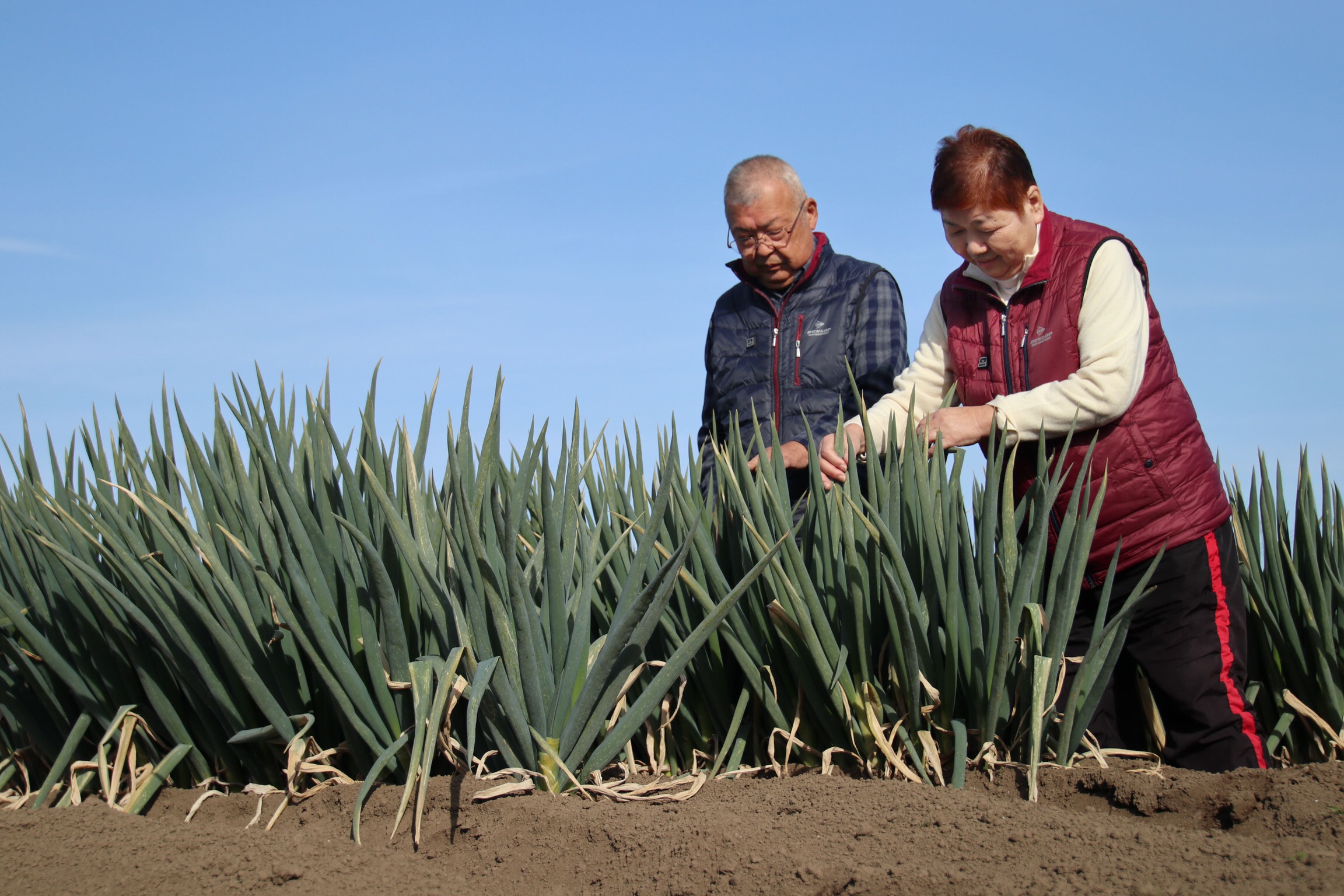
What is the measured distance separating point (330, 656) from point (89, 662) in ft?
2.30

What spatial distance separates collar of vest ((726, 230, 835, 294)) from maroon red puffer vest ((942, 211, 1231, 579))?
30.7 inches

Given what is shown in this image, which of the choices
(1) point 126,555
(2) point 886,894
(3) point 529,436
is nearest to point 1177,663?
(2) point 886,894

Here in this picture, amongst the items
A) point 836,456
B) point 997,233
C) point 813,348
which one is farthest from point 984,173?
point 813,348

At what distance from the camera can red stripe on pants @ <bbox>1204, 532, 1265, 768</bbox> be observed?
2.09 metres

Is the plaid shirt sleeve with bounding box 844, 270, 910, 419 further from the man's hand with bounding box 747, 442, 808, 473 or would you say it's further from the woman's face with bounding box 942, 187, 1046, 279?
the woman's face with bounding box 942, 187, 1046, 279

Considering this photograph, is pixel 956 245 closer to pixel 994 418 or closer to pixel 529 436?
pixel 994 418

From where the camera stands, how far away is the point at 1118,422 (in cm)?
208

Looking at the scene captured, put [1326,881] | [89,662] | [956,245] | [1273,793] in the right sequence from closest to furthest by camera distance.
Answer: [1326,881] → [1273,793] → [89,662] → [956,245]

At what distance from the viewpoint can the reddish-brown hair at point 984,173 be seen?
6.81 feet

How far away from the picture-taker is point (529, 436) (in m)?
1.82

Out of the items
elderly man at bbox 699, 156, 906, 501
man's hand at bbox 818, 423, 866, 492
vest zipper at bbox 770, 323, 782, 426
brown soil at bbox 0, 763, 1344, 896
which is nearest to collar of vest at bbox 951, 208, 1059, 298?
man's hand at bbox 818, 423, 866, 492

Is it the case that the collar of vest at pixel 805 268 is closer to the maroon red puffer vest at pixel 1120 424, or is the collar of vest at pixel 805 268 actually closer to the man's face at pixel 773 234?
the man's face at pixel 773 234

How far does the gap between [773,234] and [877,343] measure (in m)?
0.40

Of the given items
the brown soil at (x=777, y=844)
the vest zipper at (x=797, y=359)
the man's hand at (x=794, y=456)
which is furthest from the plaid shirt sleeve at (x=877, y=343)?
the brown soil at (x=777, y=844)
